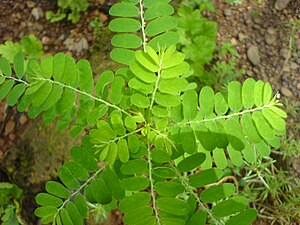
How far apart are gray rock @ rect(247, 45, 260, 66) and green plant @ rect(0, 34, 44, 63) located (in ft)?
4.44

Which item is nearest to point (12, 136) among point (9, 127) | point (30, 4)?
point (9, 127)

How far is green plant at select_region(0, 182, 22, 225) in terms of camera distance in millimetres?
2468

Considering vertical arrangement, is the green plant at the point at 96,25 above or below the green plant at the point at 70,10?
below

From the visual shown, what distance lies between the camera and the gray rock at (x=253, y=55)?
2.73 meters

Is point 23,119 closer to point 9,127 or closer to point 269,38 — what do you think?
point 9,127

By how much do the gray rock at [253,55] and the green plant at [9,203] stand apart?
1.61 meters

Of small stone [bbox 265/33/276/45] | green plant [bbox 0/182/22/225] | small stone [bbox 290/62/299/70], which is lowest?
green plant [bbox 0/182/22/225]

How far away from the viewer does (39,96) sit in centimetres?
145

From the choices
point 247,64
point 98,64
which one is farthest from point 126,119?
point 247,64

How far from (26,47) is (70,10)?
0.43 meters

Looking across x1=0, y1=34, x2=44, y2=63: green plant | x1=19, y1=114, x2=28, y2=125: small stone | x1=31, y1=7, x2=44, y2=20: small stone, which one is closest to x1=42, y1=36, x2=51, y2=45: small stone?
x1=0, y1=34, x2=44, y2=63: green plant

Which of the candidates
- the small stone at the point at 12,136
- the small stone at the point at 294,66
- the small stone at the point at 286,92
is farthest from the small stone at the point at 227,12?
the small stone at the point at 12,136

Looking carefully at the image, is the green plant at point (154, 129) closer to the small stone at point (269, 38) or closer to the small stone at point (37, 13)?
the small stone at point (269, 38)

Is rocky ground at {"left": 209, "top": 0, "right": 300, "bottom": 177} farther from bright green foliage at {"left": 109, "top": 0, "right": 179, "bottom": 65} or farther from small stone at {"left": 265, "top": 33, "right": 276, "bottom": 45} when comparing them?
bright green foliage at {"left": 109, "top": 0, "right": 179, "bottom": 65}
